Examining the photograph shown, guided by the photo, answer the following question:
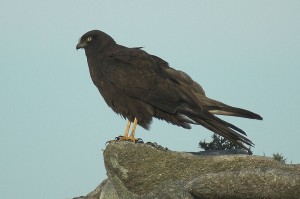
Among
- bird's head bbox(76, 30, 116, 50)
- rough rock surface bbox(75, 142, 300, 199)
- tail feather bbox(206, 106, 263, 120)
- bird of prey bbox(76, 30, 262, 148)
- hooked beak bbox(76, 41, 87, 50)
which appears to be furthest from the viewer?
hooked beak bbox(76, 41, 87, 50)

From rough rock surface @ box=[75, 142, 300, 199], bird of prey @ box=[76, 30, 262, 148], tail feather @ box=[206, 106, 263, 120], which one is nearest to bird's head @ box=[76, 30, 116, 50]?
bird of prey @ box=[76, 30, 262, 148]

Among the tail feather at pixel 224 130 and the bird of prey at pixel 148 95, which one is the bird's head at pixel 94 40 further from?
the tail feather at pixel 224 130

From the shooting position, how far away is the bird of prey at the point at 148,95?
606 inches

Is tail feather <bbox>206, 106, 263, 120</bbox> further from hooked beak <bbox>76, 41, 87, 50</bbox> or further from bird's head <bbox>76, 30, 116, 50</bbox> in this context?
hooked beak <bbox>76, 41, 87, 50</bbox>

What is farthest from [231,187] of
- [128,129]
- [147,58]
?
[147,58]

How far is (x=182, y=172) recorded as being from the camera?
15023 millimetres

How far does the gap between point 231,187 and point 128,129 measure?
3.01 meters

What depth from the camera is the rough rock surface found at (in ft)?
45.5

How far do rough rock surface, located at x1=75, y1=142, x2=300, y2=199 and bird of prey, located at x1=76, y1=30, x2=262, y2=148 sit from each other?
0.57 meters

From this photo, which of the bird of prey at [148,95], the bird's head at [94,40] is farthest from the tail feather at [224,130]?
the bird's head at [94,40]

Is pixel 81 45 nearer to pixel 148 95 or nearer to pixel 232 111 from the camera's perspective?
pixel 148 95

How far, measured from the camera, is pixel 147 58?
16.1 metres

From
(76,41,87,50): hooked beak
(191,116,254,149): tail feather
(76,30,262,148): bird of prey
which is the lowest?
(191,116,254,149): tail feather

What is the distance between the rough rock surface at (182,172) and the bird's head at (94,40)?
294 cm
